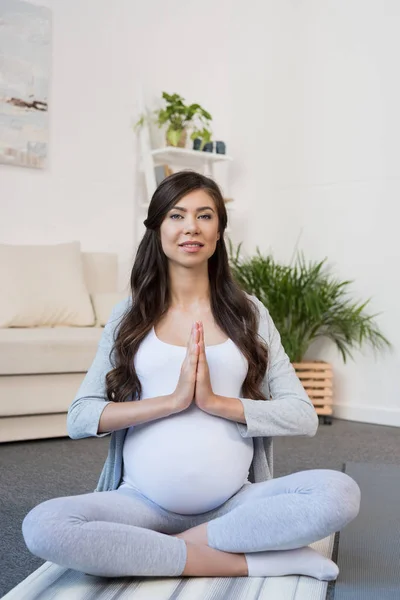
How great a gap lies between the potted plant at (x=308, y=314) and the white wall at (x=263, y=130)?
0.12 m

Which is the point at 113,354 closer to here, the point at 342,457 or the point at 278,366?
the point at 278,366

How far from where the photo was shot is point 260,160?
531cm

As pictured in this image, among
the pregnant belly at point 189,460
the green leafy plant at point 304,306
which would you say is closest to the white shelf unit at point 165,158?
the green leafy plant at point 304,306

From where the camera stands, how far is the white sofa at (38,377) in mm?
3557

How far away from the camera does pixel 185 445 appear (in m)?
1.80

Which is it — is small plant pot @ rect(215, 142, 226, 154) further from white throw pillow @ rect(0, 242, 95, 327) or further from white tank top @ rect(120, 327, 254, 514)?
white tank top @ rect(120, 327, 254, 514)

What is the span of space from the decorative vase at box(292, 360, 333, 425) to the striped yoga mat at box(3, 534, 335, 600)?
9.20 ft

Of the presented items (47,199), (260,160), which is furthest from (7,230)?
(260,160)

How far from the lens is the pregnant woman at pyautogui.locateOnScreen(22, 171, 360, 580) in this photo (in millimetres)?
1674

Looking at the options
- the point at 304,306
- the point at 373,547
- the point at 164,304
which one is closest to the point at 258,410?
the point at 164,304

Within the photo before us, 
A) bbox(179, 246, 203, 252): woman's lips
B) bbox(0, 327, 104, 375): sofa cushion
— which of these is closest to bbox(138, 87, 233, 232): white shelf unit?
bbox(0, 327, 104, 375): sofa cushion

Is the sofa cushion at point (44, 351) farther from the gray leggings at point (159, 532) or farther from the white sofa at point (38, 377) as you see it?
the gray leggings at point (159, 532)

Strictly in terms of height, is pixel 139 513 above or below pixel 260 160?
below

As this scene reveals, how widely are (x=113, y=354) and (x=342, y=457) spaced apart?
1.89 m
